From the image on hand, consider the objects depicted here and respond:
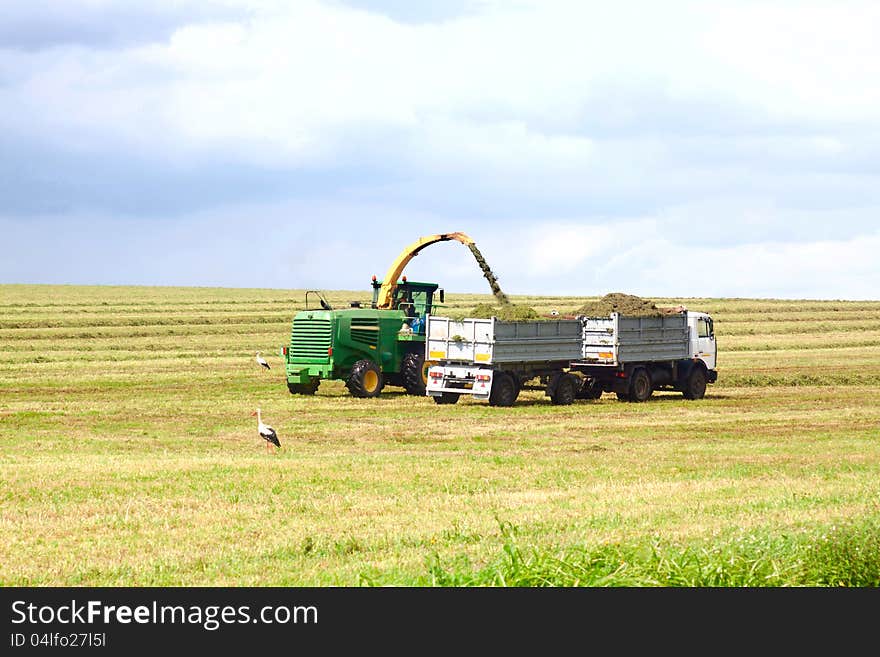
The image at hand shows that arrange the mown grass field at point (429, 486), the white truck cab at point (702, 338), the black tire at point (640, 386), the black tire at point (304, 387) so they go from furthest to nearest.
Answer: the white truck cab at point (702, 338) → the black tire at point (304, 387) → the black tire at point (640, 386) → the mown grass field at point (429, 486)

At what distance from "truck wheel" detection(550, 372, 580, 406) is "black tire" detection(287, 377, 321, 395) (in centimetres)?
688

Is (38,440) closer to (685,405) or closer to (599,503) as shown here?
(599,503)

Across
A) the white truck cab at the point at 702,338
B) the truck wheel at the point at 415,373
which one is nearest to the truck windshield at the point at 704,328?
the white truck cab at the point at 702,338

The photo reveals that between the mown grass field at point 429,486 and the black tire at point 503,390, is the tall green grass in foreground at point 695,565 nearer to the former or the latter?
the mown grass field at point 429,486

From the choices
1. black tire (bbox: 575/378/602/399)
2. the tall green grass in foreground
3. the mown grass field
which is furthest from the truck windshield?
the tall green grass in foreground

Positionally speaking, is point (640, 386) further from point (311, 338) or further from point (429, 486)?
point (429, 486)

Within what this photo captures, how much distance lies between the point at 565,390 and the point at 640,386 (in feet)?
8.65

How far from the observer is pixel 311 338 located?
34875mm

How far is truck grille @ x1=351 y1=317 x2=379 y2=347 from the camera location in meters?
34.8

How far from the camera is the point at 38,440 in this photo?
23.8 metres

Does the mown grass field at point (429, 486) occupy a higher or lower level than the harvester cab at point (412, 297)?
lower

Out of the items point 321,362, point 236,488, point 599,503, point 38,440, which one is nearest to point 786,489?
point 599,503

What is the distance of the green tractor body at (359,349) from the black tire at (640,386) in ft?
19.3

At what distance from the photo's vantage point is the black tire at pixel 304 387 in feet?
116
